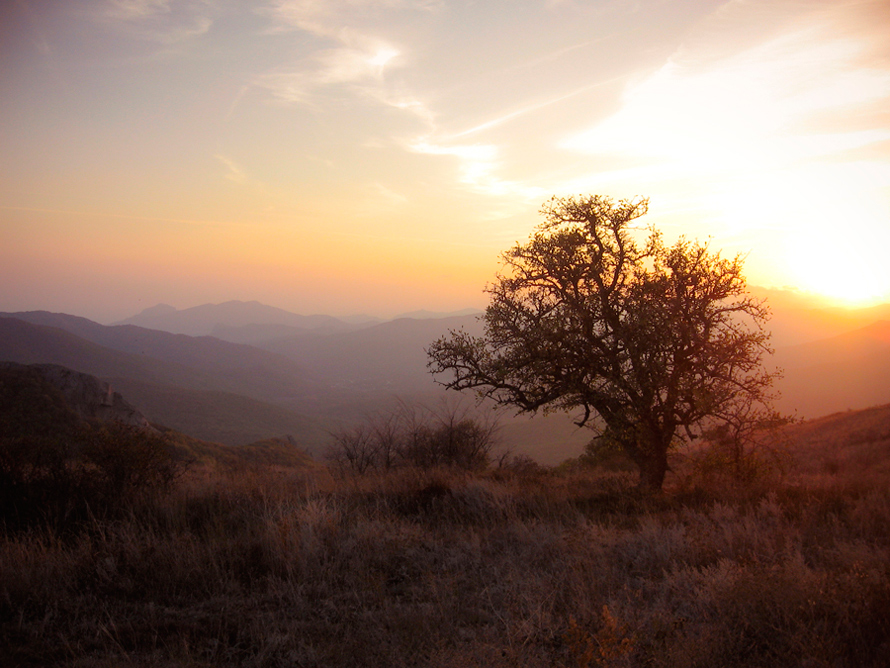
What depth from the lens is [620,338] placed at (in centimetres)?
997

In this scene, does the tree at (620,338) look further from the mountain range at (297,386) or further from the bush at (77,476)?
the bush at (77,476)

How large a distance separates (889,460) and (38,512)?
21462 mm

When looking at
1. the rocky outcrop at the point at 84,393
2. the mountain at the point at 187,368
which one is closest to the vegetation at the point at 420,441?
the rocky outcrop at the point at 84,393

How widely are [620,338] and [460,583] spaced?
20.1 feet

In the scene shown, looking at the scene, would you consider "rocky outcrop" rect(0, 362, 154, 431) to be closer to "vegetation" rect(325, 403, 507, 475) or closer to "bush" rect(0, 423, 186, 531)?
"vegetation" rect(325, 403, 507, 475)

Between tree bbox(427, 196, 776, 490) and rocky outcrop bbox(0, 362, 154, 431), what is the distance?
3219 centimetres

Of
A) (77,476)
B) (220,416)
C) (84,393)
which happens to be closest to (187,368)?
(220,416)

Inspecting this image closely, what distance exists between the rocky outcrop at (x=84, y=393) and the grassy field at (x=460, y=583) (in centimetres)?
3218

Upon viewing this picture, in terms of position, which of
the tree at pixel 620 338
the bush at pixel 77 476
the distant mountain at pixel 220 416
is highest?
the tree at pixel 620 338

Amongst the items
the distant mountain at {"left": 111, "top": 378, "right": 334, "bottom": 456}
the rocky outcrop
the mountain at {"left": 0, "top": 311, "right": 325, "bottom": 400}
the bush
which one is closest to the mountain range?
the distant mountain at {"left": 111, "top": 378, "right": 334, "bottom": 456}

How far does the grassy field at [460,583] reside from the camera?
13.4 ft

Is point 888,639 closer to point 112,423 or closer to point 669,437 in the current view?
point 669,437

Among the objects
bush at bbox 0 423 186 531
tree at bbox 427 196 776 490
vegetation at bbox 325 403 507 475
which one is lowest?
vegetation at bbox 325 403 507 475

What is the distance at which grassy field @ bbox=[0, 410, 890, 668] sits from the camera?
4094mm
